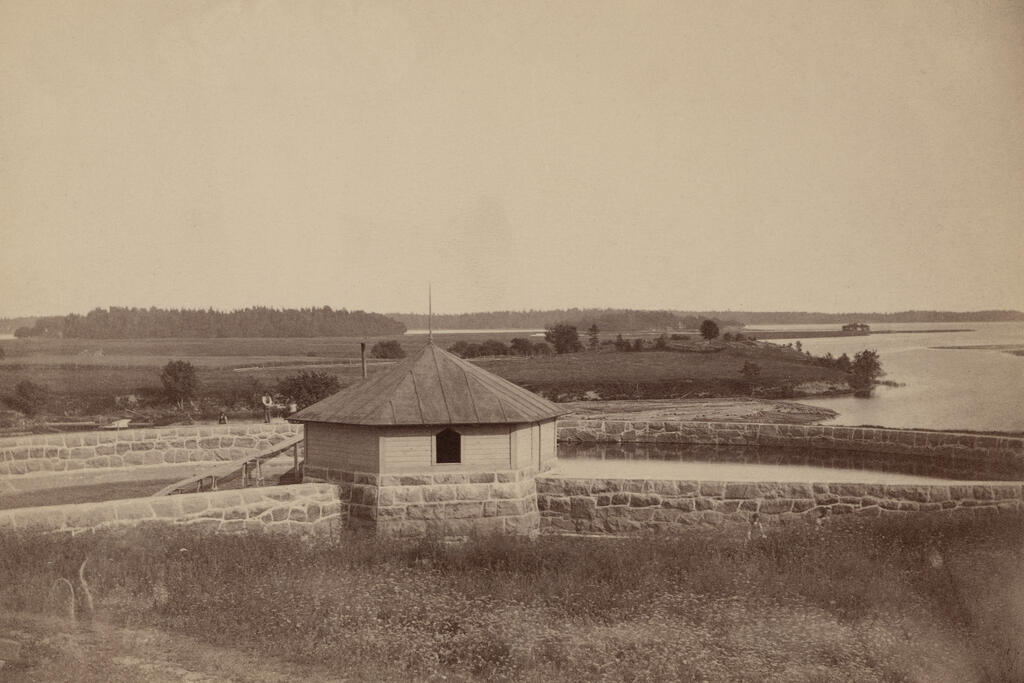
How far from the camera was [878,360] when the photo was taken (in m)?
23.2

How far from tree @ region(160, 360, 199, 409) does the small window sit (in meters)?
11.1

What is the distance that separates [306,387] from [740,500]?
14903 millimetres

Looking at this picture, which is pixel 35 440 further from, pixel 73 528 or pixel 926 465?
pixel 926 465

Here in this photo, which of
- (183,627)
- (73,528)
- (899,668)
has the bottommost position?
(899,668)

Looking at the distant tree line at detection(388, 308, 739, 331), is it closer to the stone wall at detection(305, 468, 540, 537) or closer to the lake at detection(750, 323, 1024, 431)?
the lake at detection(750, 323, 1024, 431)

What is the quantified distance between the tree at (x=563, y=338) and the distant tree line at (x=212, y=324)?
4.89m

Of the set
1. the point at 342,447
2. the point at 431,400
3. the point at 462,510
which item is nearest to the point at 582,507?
the point at 462,510

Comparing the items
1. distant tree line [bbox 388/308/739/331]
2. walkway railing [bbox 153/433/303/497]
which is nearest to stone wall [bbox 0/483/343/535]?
walkway railing [bbox 153/433/303/497]

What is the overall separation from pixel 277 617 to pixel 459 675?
2274 millimetres

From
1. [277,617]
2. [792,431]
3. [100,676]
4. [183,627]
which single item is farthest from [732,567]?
[792,431]

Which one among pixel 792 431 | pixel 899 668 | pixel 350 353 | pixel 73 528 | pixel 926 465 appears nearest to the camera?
pixel 899 668

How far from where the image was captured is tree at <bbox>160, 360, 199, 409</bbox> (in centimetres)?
2234

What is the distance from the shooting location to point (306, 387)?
966 inches

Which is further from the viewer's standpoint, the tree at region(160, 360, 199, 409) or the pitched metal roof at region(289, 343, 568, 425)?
the tree at region(160, 360, 199, 409)
